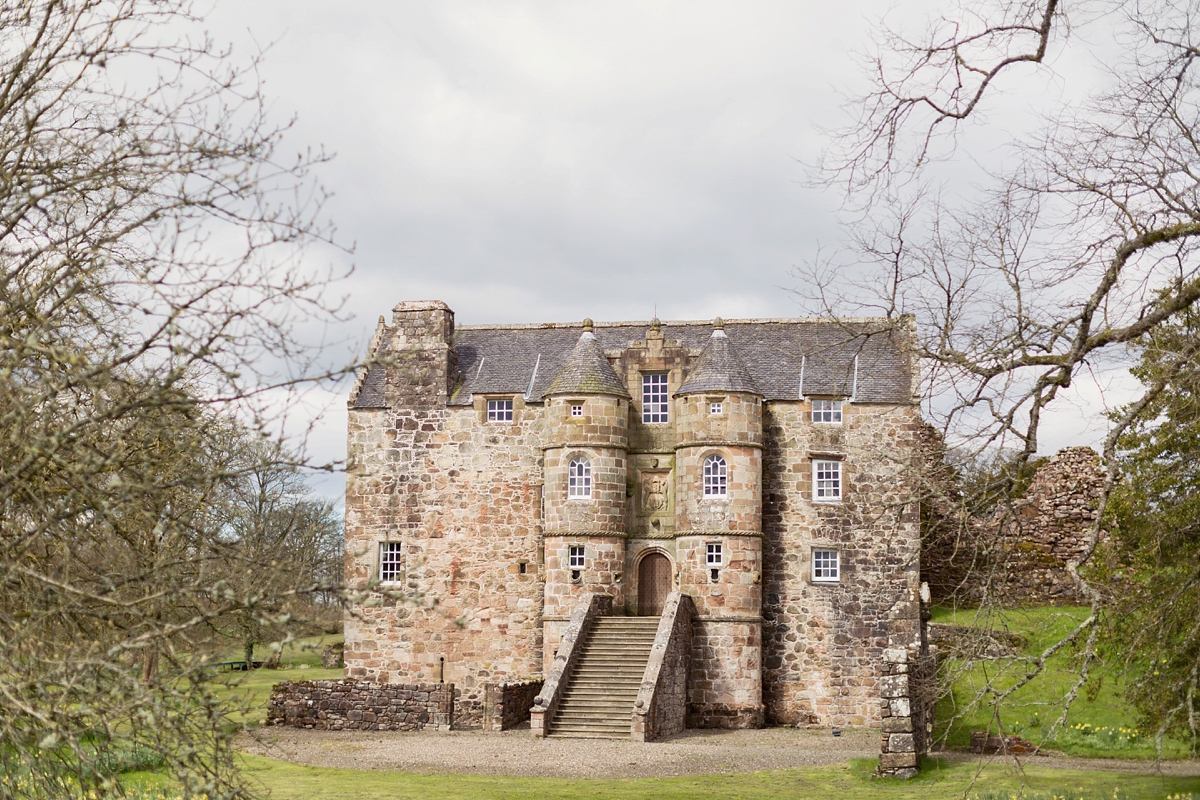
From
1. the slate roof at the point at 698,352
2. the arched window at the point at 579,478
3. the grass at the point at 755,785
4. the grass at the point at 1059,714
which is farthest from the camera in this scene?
the slate roof at the point at 698,352

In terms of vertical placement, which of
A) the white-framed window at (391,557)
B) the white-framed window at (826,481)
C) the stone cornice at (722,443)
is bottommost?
the white-framed window at (391,557)

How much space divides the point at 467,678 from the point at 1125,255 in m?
21.4

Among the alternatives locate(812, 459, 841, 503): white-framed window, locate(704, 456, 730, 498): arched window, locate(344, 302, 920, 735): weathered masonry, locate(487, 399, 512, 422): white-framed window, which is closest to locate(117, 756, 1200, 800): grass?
locate(344, 302, 920, 735): weathered masonry

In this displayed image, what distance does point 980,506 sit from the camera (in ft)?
36.1

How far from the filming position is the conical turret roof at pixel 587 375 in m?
30.3

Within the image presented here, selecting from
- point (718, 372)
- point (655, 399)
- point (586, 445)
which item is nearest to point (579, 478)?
point (586, 445)

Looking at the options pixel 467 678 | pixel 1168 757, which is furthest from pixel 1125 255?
pixel 467 678

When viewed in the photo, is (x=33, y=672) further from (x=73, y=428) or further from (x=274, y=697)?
(x=274, y=697)

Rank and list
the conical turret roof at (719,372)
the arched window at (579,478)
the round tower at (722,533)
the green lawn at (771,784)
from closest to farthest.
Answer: the green lawn at (771,784), the round tower at (722,533), the conical turret roof at (719,372), the arched window at (579,478)

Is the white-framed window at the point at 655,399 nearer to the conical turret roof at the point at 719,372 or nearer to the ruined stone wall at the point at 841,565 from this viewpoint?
the conical turret roof at the point at 719,372

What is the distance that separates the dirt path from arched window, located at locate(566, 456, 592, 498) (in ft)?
20.2

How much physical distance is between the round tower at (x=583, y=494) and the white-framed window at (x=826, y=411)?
16.3 feet

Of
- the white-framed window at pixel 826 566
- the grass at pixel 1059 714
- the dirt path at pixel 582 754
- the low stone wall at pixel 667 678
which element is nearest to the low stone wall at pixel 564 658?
the dirt path at pixel 582 754

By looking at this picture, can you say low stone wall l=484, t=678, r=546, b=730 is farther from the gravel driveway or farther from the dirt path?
the dirt path
